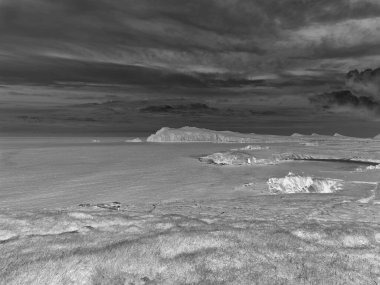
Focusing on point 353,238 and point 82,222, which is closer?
point 353,238

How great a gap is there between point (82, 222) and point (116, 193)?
2669cm

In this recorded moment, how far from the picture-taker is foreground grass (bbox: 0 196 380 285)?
10898 millimetres

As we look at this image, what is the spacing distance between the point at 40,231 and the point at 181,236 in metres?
7.00

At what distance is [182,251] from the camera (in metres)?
12.7

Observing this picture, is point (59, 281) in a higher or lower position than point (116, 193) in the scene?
higher

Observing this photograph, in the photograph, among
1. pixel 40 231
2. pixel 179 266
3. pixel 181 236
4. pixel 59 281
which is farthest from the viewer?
pixel 40 231

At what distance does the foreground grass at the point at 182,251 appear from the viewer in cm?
1090

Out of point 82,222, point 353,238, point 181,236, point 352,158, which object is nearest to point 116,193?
point 82,222

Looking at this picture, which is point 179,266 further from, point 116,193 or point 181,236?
point 116,193

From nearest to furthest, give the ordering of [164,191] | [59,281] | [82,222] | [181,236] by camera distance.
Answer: [59,281]
[181,236]
[82,222]
[164,191]

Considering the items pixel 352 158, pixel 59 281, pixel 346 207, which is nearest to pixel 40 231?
pixel 59 281

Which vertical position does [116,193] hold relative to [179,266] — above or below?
below

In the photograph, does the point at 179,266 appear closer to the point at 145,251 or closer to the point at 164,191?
the point at 145,251

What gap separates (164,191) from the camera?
4269cm
